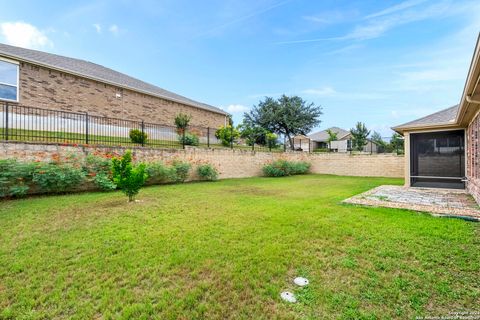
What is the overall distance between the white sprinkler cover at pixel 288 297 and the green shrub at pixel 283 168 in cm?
1230

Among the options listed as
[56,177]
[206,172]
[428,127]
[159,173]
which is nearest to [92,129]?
[159,173]

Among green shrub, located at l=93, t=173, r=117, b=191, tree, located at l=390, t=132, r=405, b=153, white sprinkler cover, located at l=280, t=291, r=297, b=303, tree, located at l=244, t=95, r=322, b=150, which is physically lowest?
white sprinkler cover, located at l=280, t=291, r=297, b=303

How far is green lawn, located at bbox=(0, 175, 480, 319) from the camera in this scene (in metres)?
1.93

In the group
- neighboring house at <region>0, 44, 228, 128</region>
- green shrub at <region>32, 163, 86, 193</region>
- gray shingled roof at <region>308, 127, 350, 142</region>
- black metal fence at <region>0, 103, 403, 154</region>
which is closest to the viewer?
green shrub at <region>32, 163, 86, 193</region>

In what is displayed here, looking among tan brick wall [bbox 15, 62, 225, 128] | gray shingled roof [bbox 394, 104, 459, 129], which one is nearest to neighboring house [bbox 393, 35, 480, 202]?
gray shingled roof [bbox 394, 104, 459, 129]

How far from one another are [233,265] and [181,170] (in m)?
7.90

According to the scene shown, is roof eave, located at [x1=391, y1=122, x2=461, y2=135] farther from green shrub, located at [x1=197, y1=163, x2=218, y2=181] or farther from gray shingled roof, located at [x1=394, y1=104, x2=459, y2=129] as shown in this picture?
green shrub, located at [x1=197, y1=163, x2=218, y2=181]

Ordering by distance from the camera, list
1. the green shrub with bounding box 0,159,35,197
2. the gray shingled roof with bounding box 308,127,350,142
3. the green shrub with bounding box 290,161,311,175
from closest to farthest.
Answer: the green shrub with bounding box 0,159,35,197
the green shrub with bounding box 290,161,311,175
the gray shingled roof with bounding box 308,127,350,142

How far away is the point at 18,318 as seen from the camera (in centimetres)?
178

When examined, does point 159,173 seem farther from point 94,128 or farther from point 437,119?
point 437,119

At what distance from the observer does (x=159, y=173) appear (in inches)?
357

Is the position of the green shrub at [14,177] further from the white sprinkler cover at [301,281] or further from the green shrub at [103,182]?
the white sprinkler cover at [301,281]

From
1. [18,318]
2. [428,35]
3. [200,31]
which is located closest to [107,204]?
[18,318]

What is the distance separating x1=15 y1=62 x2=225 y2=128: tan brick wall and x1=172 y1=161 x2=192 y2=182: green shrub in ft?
22.0
